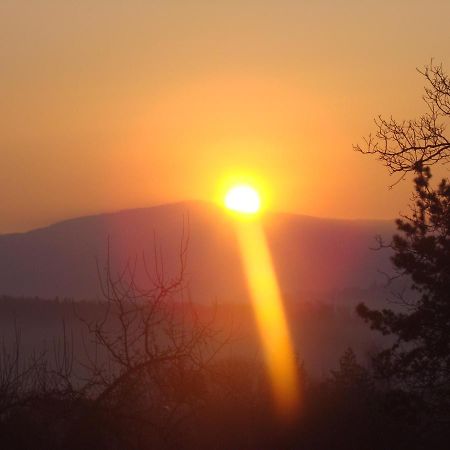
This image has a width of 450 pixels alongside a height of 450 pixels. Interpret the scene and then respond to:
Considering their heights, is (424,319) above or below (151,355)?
above

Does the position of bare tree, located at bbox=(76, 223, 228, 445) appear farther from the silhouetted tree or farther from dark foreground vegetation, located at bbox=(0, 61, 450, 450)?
the silhouetted tree

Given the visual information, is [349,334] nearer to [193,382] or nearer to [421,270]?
[421,270]

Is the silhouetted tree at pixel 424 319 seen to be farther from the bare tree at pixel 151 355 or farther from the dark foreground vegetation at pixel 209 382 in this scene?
the bare tree at pixel 151 355

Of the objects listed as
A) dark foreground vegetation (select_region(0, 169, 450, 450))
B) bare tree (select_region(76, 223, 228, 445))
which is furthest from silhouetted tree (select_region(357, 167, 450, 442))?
bare tree (select_region(76, 223, 228, 445))

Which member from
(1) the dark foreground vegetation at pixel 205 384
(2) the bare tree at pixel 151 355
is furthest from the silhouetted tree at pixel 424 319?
(2) the bare tree at pixel 151 355

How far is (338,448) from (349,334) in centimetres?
8133

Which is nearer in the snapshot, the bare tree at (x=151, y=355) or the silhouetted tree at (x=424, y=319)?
the bare tree at (x=151, y=355)

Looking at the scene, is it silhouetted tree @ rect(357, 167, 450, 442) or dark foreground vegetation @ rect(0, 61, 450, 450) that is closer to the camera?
dark foreground vegetation @ rect(0, 61, 450, 450)

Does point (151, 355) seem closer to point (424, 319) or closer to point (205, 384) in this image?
point (205, 384)

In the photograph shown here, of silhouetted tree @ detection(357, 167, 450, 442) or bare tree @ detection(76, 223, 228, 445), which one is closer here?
bare tree @ detection(76, 223, 228, 445)

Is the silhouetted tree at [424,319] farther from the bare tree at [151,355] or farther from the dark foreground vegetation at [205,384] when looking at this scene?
the bare tree at [151,355]

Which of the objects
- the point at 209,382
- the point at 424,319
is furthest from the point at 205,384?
the point at 424,319

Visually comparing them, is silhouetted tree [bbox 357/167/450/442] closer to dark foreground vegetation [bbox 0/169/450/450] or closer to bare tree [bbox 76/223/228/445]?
dark foreground vegetation [bbox 0/169/450/450]

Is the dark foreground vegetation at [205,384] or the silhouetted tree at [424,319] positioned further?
the silhouetted tree at [424,319]
